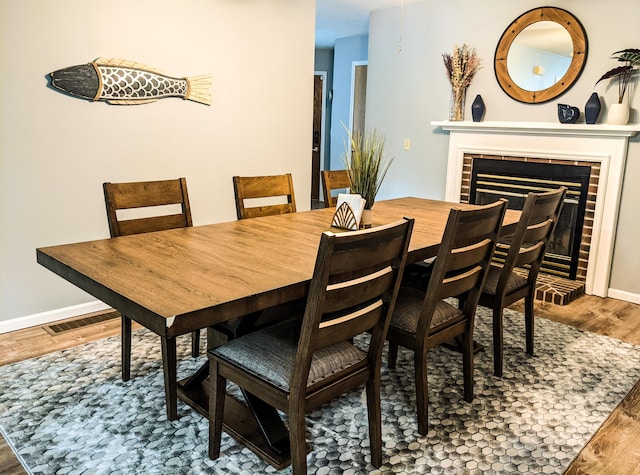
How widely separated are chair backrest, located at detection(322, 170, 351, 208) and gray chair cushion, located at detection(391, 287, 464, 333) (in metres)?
1.11

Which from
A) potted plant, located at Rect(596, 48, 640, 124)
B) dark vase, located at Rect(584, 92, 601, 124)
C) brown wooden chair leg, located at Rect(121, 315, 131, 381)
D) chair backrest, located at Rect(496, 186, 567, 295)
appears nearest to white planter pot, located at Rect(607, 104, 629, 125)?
potted plant, located at Rect(596, 48, 640, 124)

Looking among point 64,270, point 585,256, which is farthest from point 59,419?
point 585,256

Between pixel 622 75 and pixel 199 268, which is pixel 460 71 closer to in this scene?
pixel 622 75

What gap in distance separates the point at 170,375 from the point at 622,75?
3.75 metres

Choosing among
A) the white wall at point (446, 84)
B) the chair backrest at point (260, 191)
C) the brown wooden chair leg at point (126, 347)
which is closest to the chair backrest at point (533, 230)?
the chair backrest at point (260, 191)

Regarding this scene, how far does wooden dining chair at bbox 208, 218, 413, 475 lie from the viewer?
152 cm

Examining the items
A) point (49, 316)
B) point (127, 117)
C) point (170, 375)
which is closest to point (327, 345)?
point (170, 375)

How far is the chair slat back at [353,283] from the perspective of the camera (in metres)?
1.48

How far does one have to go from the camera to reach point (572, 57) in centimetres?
408

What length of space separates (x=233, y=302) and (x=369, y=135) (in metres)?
4.53

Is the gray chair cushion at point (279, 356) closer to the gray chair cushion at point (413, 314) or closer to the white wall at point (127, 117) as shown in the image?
the gray chair cushion at point (413, 314)

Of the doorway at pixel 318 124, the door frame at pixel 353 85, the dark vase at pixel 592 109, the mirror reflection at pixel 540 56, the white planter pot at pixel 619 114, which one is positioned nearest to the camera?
the white planter pot at pixel 619 114

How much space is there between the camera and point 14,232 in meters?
2.98

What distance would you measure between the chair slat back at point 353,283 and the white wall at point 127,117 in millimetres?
2169
